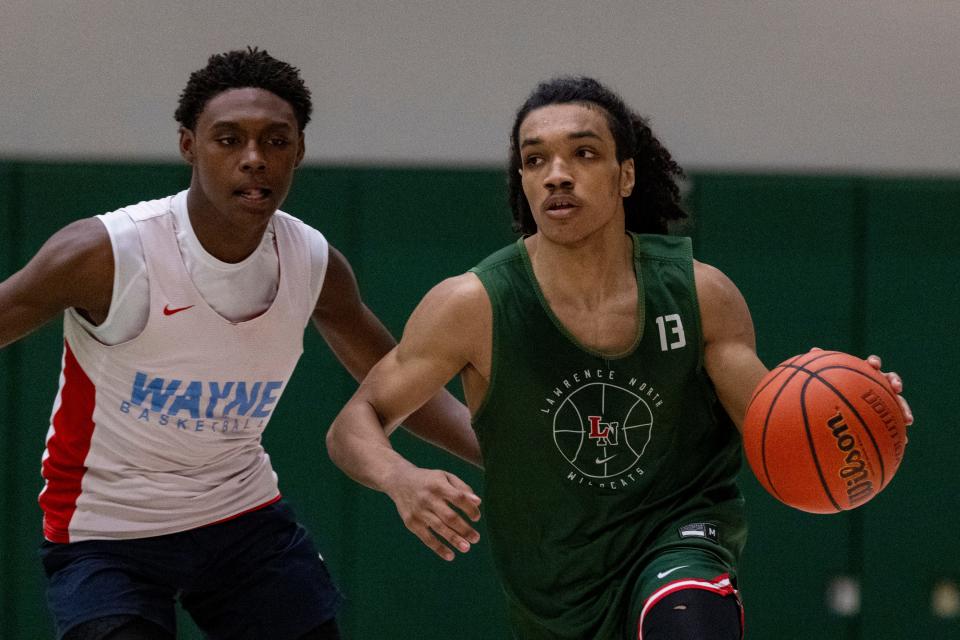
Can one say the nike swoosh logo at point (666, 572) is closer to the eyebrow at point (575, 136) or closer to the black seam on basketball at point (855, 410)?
the black seam on basketball at point (855, 410)

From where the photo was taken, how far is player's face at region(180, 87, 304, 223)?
319 cm

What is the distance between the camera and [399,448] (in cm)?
545

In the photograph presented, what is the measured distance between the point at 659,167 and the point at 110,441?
1615 mm

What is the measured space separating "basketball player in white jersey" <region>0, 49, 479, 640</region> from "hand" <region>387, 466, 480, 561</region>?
2.54ft

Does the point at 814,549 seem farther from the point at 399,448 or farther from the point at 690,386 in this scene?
the point at 690,386

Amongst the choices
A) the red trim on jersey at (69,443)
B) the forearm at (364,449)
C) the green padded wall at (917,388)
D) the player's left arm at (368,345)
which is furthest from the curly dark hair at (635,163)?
the green padded wall at (917,388)

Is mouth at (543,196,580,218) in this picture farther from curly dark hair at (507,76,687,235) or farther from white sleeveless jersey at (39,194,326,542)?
white sleeveless jersey at (39,194,326,542)

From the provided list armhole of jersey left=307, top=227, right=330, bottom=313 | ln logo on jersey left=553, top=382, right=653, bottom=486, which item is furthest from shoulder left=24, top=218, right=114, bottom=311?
ln logo on jersey left=553, top=382, right=653, bottom=486

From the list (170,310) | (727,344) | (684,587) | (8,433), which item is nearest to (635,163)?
(727,344)

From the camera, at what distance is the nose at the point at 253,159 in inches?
125

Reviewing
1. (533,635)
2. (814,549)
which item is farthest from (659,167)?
(814,549)

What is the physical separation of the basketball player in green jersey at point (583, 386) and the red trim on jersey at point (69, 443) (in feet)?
2.26

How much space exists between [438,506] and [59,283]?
46.0 inches

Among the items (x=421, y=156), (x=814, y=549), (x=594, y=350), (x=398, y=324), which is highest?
(x=421, y=156)
